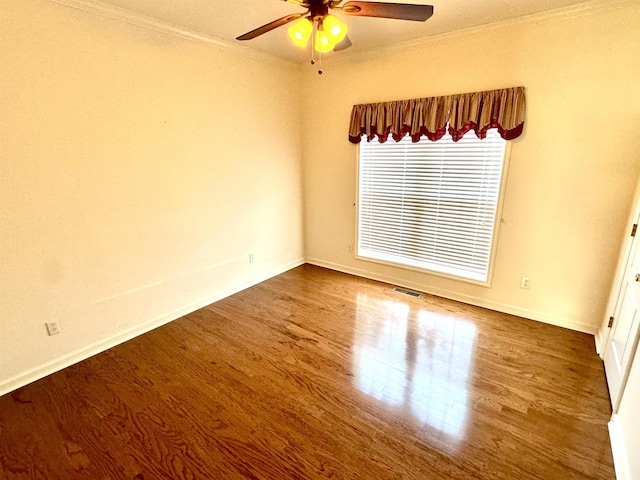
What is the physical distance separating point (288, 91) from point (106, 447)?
3.72 m

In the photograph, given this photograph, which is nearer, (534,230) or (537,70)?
(537,70)

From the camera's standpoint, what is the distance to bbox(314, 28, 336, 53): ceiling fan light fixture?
1.70m

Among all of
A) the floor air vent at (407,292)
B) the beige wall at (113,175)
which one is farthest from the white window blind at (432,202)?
the beige wall at (113,175)

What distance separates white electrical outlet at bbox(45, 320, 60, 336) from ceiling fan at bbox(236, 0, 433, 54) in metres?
2.50

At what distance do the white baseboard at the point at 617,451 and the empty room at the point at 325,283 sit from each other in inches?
0.8

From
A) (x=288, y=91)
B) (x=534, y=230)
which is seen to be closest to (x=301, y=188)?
(x=288, y=91)

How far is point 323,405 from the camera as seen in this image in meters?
1.93

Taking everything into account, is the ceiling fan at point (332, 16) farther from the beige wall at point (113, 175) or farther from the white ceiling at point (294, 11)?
the beige wall at point (113, 175)

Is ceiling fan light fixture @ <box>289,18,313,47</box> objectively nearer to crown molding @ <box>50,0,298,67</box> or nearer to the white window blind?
crown molding @ <box>50,0,298,67</box>

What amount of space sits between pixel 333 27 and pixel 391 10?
0.99ft

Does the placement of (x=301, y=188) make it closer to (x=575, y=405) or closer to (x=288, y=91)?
(x=288, y=91)

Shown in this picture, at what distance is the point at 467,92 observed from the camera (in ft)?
9.28

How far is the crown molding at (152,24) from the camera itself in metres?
2.13

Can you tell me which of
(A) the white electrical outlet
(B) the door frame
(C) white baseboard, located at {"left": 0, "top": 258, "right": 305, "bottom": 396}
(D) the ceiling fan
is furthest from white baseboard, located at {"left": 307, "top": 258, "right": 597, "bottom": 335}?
(A) the white electrical outlet
